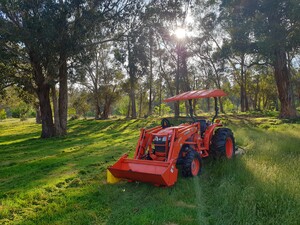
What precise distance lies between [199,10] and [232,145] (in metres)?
24.5

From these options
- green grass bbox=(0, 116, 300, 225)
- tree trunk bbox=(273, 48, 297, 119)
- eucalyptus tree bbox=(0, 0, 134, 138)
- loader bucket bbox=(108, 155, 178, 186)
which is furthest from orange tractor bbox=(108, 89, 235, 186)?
tree trunk bbox=(273, 48, 297, 119)

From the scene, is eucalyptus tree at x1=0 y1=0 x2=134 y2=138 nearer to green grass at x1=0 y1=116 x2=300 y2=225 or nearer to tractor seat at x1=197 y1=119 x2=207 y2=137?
green grass at x1=0 y1=116 x2=300 y2=225

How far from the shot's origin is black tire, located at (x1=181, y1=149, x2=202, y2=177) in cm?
632

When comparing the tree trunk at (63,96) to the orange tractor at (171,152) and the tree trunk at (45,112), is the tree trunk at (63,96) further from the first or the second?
the orange tractor at (171,152)

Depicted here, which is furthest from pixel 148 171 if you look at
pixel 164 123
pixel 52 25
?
pixel 52 25

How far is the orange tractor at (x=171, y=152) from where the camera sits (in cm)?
578

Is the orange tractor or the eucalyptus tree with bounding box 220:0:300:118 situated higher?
the eucalyptus tree with bounding box 220:0:300:118

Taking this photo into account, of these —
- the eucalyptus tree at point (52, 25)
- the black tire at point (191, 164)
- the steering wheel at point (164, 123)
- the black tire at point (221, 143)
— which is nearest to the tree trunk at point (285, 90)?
the eucalyptus tree at point (52, 25)

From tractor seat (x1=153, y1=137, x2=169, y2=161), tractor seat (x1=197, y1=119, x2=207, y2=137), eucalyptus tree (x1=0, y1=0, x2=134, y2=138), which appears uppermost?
eucalyptus tree (x1=0, y1=0, x2=134, y2=138)

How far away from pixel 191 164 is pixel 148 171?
115cm

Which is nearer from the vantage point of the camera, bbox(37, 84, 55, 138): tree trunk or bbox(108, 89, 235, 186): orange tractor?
bbox(108, 89, 235, 186): orange tractor

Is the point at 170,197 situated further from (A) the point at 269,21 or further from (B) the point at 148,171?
(A) the point at 269,21

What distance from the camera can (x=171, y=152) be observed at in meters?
6.18

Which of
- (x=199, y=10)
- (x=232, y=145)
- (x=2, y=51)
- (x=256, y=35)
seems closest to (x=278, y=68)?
(x=256, y=35)
